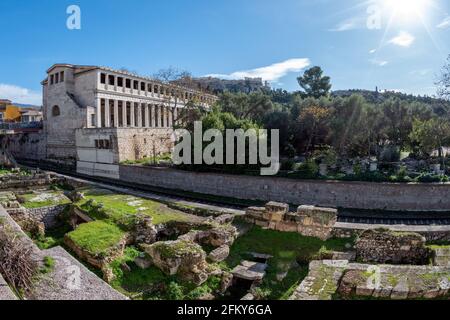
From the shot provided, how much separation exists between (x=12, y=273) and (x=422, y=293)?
944 centimetres

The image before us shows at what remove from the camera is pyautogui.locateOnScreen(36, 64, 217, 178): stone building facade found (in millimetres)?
34531

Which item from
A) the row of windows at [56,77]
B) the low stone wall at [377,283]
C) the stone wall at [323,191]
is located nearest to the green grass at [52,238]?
the low stone wall at [377,283]

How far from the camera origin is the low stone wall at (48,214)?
1808cm

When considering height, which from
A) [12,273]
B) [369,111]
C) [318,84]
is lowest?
[12,273]

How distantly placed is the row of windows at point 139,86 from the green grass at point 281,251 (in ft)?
102

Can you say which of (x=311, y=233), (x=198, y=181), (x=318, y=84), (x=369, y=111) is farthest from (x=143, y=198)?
(x=318, y=84)

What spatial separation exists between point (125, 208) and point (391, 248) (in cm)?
1252

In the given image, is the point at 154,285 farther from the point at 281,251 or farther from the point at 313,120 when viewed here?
the point at 313,120

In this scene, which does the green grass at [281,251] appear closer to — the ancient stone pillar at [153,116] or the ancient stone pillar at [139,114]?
the ancient stone pillar at [139,114]

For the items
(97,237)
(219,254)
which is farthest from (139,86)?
(219,254)

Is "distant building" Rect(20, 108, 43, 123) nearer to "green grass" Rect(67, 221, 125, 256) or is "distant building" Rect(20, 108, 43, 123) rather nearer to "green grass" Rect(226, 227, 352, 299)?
"green grass" Rect(67, 221, 125, 256)

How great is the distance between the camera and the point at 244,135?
82.3ft

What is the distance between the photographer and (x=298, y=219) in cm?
1509
